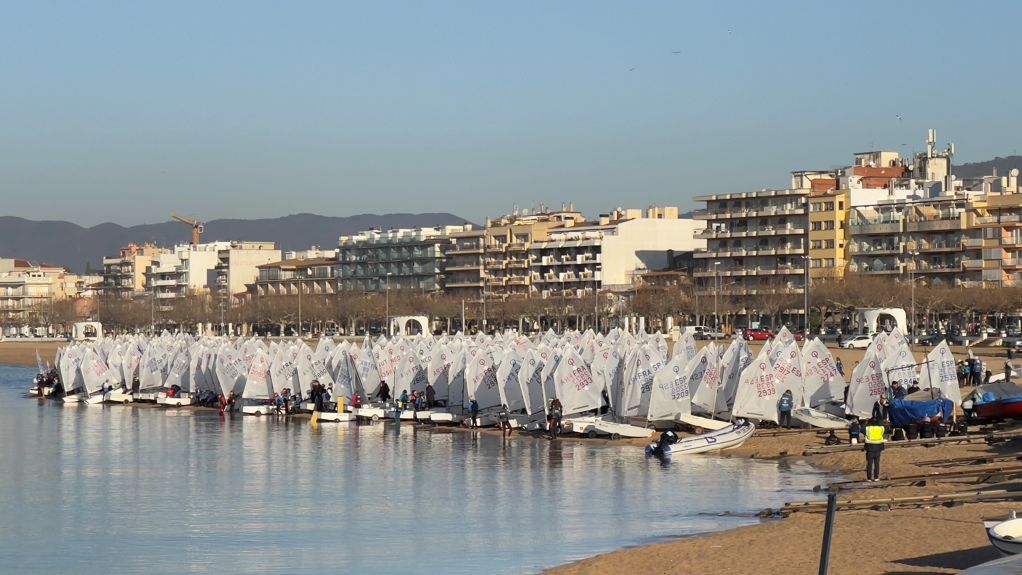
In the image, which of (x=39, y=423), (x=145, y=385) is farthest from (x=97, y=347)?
(x=39, y=423)

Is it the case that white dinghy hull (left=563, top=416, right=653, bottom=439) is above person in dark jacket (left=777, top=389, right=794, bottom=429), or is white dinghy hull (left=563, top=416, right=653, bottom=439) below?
below

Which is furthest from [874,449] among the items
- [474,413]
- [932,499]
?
[474,413]

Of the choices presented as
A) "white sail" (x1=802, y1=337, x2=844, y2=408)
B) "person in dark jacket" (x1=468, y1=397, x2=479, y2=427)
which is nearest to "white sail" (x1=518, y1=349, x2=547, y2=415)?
"person in dark jacket" (x1=468, y1=397, x2=479, y2=427)

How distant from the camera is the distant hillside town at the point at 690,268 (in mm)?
111500

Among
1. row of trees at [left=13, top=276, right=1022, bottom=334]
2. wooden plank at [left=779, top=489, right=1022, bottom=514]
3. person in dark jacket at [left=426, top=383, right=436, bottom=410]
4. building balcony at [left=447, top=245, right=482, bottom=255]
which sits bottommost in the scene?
wooden plank at [left=779, top=489, right=1022, bottom=514]

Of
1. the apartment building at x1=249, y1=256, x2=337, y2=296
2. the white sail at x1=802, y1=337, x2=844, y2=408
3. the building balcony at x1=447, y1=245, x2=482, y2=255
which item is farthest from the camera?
the apartment building at x1=249, y1=256, x2=337, y2=296

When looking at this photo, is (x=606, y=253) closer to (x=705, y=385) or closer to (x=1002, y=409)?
(x=705, y=385)

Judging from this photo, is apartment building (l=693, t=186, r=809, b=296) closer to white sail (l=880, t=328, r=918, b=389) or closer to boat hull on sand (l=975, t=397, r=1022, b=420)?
white sail (l=880, t=328, r=918, b=389)

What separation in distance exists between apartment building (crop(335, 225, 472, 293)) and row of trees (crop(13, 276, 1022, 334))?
15.0 ft

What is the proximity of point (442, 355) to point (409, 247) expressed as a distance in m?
113

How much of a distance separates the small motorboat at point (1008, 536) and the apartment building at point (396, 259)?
462ft

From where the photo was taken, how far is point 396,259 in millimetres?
164750

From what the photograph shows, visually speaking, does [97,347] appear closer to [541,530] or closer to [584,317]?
[541,530]

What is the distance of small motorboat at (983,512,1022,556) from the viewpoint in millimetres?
16641
